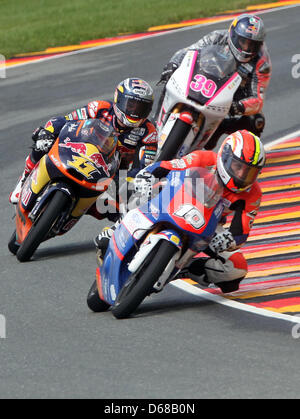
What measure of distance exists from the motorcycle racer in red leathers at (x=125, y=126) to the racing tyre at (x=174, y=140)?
28 centimetres

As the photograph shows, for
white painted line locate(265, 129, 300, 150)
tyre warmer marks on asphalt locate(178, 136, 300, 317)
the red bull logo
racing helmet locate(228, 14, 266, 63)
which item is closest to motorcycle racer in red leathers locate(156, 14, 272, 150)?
racing helmet locate(228, 14, 266, 63)

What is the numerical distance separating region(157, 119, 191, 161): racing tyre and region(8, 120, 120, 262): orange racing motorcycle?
953 millimetres

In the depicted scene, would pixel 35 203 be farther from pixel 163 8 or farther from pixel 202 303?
pixel 163 8

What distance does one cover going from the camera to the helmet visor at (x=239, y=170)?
24.8 ft

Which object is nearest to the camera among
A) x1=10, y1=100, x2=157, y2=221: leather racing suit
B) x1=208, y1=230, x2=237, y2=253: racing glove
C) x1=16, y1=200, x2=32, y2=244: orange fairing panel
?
x1=208, y1=230, x2=237, y2=253: racing glove

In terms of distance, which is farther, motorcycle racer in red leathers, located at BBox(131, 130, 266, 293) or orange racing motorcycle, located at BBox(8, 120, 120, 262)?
A: orange racing motorcycle, located at BBox(8, 120, 120, 262)

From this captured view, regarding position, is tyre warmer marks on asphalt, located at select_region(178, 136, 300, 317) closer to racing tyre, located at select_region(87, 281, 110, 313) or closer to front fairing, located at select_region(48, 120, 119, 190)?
racing tyre, located at select_region(87, 281, 110, 313)

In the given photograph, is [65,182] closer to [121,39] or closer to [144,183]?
[144,183]

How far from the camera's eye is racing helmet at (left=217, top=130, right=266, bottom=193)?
7.55 m

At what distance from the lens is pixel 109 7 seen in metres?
21.0

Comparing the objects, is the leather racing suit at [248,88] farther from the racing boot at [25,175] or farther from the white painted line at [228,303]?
the white painted line at [228,303]

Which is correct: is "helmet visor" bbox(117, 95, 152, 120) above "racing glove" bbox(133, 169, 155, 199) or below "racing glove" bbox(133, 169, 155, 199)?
below

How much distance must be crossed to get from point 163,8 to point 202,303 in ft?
44.0
